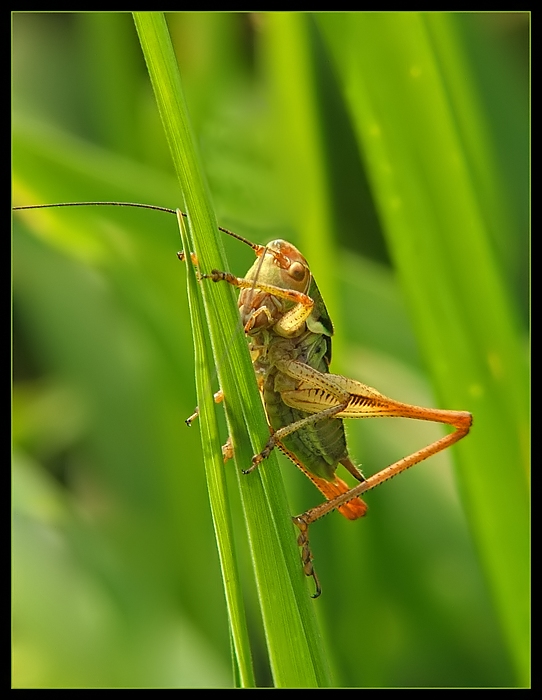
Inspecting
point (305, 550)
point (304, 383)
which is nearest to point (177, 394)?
point (304, 383)

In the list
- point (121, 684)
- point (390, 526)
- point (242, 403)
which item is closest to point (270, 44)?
point (242, 403)

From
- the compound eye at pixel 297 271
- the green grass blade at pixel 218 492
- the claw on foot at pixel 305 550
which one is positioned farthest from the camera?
the compound eye at pixel 297 271

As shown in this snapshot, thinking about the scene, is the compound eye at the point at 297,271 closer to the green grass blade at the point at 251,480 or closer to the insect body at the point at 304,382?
the insect body at the point at 304,382

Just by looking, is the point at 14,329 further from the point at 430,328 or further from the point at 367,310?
the point at 430,328

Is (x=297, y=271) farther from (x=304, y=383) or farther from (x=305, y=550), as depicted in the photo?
(x=305, y=550)

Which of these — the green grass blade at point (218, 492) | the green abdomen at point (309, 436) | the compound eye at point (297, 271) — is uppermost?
the compound eye at point (297, 271)

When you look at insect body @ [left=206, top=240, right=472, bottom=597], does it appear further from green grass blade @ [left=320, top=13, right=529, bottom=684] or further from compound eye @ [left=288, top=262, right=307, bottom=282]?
green grass blade @ [left=320, top=13, right=529, bottom=684]

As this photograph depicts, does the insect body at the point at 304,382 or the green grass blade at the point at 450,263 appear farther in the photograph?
the insect body at the point at 304,382

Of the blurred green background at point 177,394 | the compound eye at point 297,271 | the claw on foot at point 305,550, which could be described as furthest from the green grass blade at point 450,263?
the claw on foot at point 305,550
